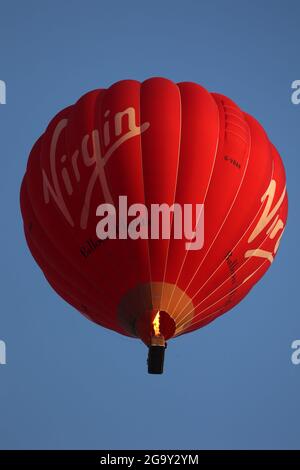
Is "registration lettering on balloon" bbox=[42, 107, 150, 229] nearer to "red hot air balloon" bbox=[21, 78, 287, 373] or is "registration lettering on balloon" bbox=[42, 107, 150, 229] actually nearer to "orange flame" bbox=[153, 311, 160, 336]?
"red hot air balloon" bbox=[21, 78, 287, 373]

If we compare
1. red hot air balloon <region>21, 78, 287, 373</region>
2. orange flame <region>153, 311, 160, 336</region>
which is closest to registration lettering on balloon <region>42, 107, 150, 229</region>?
red hot air balloon <region>21, 78, 287, 373</region>

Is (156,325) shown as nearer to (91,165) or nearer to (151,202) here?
(151,202)

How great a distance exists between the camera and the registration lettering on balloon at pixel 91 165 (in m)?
15.5

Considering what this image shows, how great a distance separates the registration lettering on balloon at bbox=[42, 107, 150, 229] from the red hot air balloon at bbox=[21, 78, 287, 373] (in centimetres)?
2

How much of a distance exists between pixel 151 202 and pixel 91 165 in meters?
1.03

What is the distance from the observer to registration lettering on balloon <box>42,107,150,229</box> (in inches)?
609

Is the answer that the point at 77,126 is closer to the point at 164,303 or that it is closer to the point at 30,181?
the point at 30,181

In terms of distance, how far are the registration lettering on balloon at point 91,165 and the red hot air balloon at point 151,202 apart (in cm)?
2

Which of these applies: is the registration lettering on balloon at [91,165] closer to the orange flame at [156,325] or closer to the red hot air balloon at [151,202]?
the red hot air balloon at [151,202]

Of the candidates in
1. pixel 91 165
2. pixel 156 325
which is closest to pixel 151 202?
pixel 91 165

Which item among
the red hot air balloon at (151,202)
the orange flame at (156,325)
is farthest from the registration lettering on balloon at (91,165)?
the orange flame at (156,325)

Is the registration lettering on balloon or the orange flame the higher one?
the registration lettering on balloon

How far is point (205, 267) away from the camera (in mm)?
15531

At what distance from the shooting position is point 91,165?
1562cm
